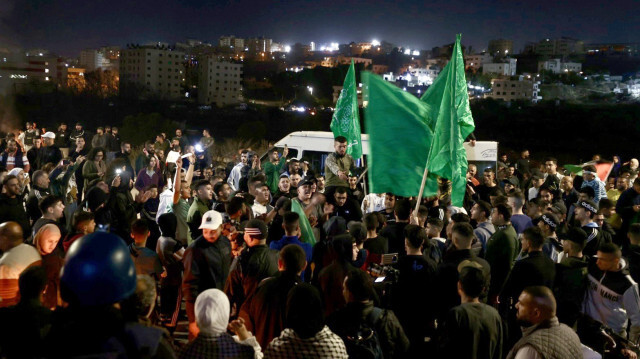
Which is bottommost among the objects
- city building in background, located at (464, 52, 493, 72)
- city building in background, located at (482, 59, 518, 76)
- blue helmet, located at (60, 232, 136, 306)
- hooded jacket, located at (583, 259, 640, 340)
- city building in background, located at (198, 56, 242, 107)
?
hooded jacket, located at (583, 259, 640, 340)

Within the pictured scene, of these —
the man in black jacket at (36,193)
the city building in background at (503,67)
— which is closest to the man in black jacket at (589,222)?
the man in black jacket at (36,193)

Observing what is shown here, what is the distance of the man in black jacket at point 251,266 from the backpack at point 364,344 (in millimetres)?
1512

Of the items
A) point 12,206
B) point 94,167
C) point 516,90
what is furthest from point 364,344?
point 516,90

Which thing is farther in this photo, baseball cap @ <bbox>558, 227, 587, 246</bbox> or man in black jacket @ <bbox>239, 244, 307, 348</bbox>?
baseball cap @ <bbox>558, 227, 587, 246</bbox>

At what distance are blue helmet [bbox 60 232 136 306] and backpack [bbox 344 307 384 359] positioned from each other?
168 cm

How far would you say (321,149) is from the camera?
14.9 m

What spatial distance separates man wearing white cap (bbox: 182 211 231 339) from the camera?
205 inches

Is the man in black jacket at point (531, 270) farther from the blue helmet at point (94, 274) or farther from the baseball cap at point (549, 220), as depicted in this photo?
the blue helmet at point (94, 274)

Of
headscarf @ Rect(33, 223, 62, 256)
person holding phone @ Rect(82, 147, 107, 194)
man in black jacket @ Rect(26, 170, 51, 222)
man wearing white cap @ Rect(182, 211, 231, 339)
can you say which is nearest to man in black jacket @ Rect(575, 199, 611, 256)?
man wearing white cap @ Rect(182, 211, 231, 339)

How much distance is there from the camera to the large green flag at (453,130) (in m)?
7.35

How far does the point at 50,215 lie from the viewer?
21.8ft

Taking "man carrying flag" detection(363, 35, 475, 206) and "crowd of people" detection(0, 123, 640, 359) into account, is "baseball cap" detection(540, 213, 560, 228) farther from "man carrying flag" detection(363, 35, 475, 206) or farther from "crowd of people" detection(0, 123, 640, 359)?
"man carrying flag" detection(363, 35, 475, 206)

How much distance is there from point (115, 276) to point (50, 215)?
4.58 m

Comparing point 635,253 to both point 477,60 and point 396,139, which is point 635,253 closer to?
point 396,139
